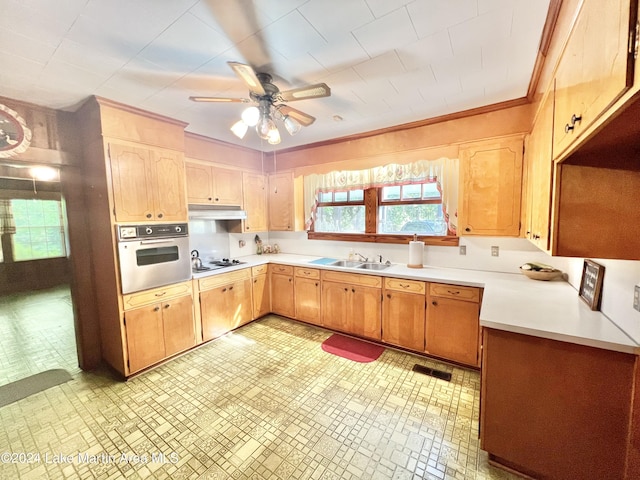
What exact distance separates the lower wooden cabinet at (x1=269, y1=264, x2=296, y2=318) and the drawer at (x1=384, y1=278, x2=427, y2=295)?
1.42 metres

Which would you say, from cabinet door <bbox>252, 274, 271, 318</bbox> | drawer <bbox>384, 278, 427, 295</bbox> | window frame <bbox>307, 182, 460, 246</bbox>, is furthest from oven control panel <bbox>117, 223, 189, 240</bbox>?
drawer <bbox>384, 278, 427, 295</bbox>

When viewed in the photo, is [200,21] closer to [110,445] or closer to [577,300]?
[110,445]

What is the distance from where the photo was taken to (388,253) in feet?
11.1

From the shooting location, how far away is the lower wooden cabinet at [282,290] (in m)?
3.66

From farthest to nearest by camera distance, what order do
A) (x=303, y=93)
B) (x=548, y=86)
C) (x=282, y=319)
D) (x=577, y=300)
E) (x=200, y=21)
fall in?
(x=282, y=319) < (x=577, y=300) < (x=303, y=93) < (x=548, y=86) < (x=200, y=21)

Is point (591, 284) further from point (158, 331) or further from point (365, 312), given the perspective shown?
point (158, 331)

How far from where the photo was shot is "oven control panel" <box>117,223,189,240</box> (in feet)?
7.64

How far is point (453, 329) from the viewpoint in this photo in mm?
2506

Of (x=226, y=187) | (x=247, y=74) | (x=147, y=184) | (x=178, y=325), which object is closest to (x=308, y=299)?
(x=178, y=325)

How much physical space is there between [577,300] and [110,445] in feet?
11.2

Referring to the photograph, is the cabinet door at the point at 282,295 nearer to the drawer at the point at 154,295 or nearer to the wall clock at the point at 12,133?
the drawer at the point at 154,295

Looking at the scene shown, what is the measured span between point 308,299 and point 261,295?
2.44 ft

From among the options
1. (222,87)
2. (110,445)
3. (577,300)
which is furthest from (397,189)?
(110,445)

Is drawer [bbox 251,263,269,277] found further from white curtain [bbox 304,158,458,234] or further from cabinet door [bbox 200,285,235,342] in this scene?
white curtain [bbox 304,158,458,234]
